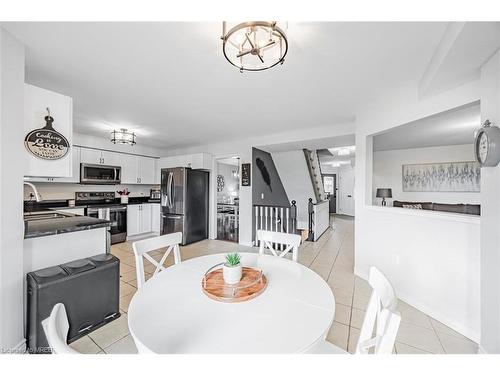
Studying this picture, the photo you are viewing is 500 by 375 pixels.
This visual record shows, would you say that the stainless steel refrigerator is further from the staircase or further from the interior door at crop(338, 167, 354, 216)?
the interior door at crop(338, 167, 354, 216)

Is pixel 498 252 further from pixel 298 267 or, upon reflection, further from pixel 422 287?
pixel 298 267

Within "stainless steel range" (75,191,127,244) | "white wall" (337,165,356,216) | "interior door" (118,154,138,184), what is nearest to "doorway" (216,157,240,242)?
"interior door" (118,154,138,184)

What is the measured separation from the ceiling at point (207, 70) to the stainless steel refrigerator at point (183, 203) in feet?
5.16

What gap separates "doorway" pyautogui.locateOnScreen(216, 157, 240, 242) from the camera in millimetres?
5604

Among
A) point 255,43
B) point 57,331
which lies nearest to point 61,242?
point 57,331

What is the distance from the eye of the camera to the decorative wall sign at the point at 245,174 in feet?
15.1

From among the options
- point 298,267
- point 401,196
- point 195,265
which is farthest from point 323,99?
point 401,196

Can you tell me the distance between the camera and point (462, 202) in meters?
4.65

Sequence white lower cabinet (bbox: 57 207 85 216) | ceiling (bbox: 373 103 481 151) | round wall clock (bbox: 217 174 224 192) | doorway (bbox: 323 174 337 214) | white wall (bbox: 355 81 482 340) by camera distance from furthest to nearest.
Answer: doorway (bbox: 323 174 337 214) < round wall clock (bbox: 217 174 224 192) < white lower cabinet (bbox: 57 207 85 216) < ceiling (bbox: 373 103 481 151) < white wall (bbox: 355 81 482 340)

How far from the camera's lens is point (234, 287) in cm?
117

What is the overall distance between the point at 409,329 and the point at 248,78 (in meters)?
2.79

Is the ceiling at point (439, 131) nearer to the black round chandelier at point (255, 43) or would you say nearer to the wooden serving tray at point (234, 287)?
the black round chandelier at point (255, 43)

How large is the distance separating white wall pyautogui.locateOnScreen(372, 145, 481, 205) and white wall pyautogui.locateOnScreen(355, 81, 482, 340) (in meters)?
3.09

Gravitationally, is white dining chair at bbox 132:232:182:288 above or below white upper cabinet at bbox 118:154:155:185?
below
